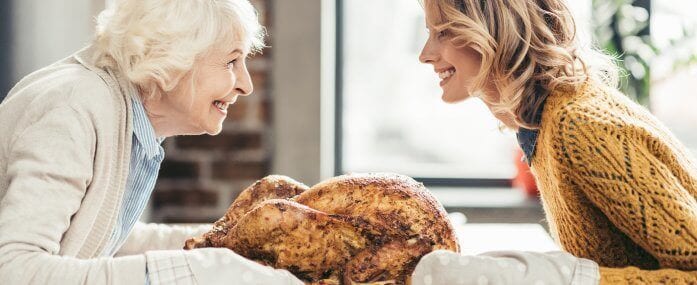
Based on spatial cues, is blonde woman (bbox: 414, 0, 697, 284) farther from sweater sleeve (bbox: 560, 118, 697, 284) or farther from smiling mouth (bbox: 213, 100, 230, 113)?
smiling mouth (bbox: 213, 100, 230, 113)

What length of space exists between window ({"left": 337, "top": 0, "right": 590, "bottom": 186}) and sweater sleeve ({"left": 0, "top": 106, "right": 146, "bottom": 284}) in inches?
80.7

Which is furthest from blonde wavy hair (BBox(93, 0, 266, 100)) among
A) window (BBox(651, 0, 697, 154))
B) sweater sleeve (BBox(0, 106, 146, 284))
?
window (BBox(651, 0, 697, 154))

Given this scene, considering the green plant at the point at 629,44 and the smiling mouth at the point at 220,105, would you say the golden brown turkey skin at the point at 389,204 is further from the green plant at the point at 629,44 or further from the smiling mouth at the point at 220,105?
the green plant at the point at 629,44

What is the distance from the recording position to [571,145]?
1.20 meters

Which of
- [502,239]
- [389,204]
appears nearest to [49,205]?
[389,204]

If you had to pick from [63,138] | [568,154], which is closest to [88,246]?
[63,138]

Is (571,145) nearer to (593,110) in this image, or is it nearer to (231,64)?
(593,110)

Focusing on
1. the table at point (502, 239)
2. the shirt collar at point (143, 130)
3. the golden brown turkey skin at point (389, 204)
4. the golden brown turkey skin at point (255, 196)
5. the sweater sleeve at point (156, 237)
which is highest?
the shirt collar at point (143, 130)

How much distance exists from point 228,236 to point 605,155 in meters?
0.51

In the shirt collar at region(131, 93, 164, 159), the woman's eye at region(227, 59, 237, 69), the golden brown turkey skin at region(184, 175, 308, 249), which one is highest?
the woman's eye at region(227, 59, 237, 69)

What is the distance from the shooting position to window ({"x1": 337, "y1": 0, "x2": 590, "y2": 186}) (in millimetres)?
3203

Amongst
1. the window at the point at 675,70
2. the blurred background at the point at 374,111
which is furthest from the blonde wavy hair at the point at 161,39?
the window at the point at 675,70

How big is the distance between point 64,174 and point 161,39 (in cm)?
32

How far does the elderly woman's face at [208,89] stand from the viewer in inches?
55.3
